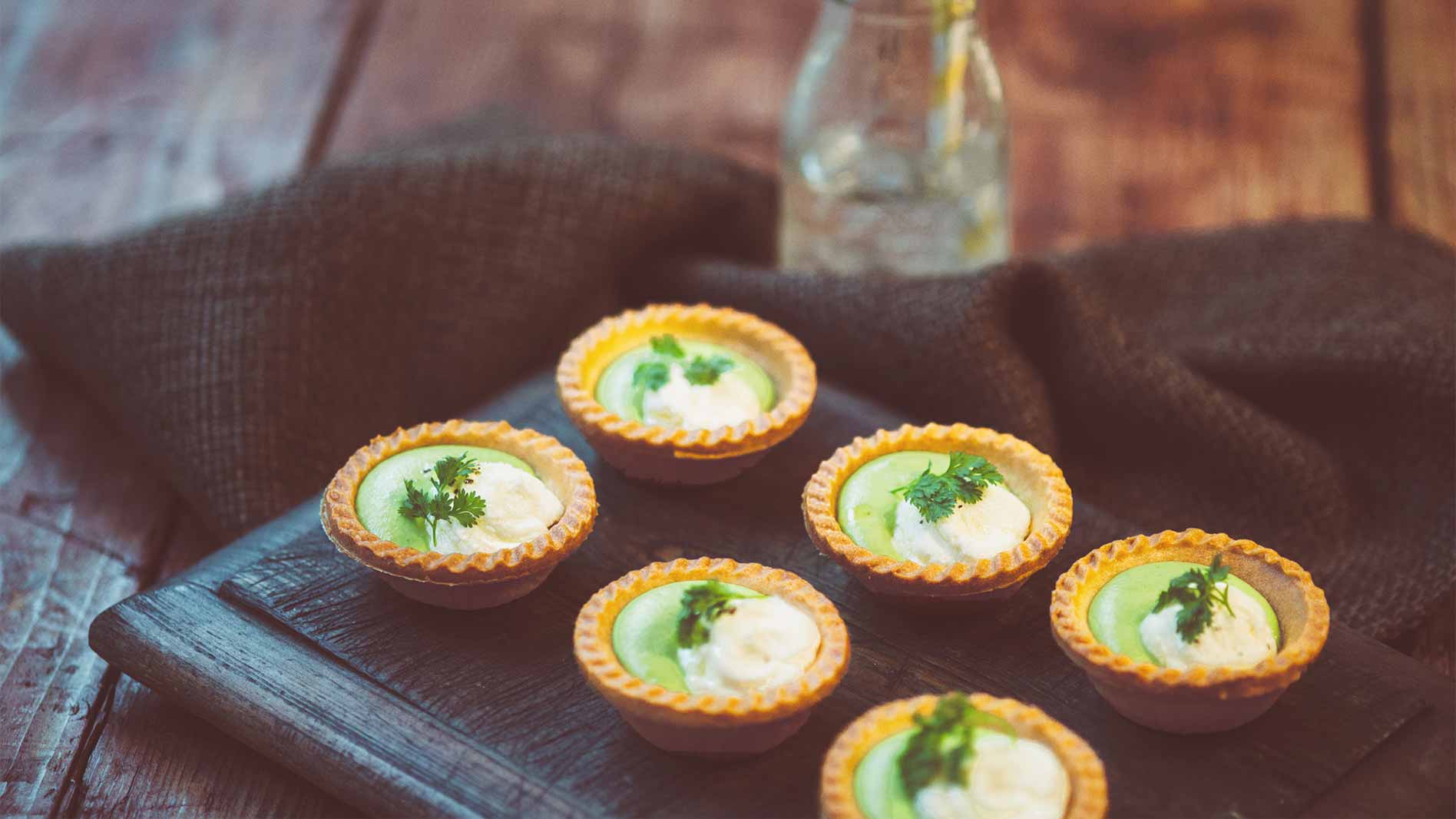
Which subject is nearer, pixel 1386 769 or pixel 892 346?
pixel 1386 769

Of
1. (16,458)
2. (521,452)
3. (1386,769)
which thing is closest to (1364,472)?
(1386,769)

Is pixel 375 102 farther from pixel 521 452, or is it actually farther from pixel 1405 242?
pixel 1405 242

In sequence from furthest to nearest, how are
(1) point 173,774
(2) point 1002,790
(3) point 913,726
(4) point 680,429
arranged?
1. (4) point 680,429
2. (1) point 173,774
3. (3) point 913,726
4. (2) point 1002,790

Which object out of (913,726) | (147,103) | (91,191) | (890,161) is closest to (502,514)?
(913,726)

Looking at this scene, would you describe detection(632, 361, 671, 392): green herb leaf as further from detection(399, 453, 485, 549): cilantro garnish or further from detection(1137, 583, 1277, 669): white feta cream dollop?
detection(1137, 583, 1277, 669): white feta cream dollop

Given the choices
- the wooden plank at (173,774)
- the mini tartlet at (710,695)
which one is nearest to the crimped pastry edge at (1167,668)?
the mini tartlet at (710,695)

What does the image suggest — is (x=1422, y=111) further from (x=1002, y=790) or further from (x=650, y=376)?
(x=1002, y=790)

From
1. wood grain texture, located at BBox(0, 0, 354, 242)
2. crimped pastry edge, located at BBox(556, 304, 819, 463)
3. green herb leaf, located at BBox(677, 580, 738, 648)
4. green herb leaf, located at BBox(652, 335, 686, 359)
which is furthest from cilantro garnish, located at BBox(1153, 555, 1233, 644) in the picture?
wood grain texture, located at BBox(0, 0, 354, 242)
